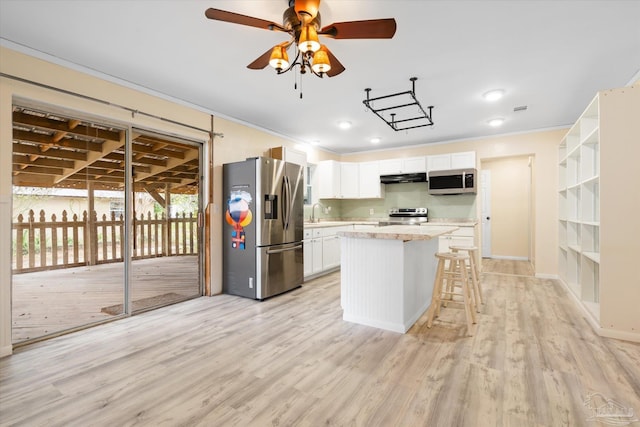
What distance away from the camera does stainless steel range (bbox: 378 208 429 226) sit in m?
5.93

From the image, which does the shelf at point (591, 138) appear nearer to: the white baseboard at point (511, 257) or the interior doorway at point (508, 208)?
the interior doorway at point (508, 208)

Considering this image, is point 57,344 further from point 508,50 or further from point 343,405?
point 508,50

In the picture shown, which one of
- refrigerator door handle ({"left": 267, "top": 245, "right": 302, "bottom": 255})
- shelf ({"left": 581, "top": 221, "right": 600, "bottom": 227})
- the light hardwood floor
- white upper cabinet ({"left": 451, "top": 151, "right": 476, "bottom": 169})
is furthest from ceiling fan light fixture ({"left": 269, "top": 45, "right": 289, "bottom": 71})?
white upper cabinet ({"left": 451, "top": 151, "right": 476, "bottom": 169})

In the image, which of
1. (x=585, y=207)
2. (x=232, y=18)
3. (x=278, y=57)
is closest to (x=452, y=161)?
(x=585, y=207)

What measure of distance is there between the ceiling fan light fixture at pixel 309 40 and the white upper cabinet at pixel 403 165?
4.44 metres

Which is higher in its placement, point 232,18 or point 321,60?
point 232,18

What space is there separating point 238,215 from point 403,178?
3422mm

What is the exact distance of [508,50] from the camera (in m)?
2.59

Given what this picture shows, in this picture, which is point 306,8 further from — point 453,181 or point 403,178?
point 403,178

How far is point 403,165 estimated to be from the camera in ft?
19.6

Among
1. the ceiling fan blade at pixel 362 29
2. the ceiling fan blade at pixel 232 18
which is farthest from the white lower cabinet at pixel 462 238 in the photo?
the ceiling fan blade at pixel 232 18

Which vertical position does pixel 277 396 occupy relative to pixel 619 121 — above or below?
below

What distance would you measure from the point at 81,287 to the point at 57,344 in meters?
0.71

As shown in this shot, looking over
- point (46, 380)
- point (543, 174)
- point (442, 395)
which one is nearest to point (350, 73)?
point (442, 395)
